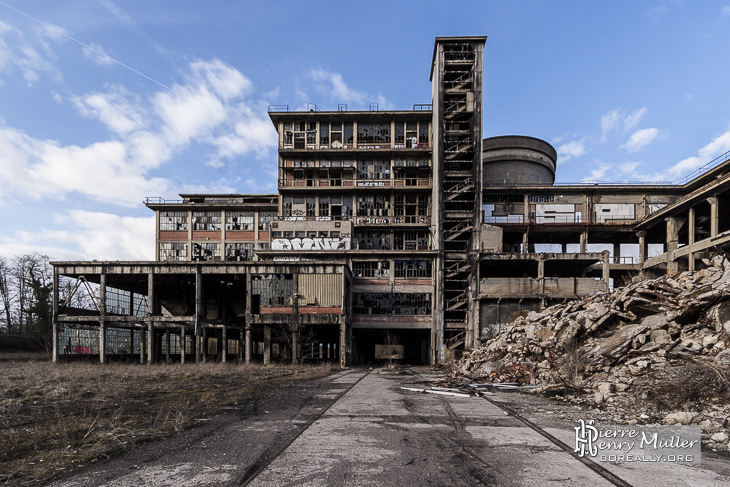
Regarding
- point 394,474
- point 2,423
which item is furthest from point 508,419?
point 2,423

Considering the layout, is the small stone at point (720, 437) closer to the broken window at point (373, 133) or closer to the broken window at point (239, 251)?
the broken window at point (373, 133)

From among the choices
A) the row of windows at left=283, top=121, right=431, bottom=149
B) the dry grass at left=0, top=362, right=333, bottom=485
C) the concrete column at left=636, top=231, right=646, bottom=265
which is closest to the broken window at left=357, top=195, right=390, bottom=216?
the row of windows at left=283, top=121, right=431, bottom=149

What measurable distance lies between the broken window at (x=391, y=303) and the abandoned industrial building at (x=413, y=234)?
0.15 meters

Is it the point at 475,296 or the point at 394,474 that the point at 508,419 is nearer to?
the point at 394,474

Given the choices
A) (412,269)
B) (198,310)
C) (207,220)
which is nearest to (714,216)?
(412,269)

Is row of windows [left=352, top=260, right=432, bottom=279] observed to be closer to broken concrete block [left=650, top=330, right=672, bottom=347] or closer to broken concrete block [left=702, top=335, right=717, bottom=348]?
broken concrete block [left=650, top=330, right=672, bottom=347]

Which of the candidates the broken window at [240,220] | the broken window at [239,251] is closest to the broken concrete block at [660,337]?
the broken window at [239,251]

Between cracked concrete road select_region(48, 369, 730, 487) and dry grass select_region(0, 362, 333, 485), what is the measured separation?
2.60 feet

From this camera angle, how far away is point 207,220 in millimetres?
55344

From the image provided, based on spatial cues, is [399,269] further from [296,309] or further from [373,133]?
[373,133]

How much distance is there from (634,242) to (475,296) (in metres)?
24.8

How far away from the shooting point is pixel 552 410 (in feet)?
37.7

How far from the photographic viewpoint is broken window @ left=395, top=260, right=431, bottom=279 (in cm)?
4477

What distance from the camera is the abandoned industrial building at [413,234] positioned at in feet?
131
